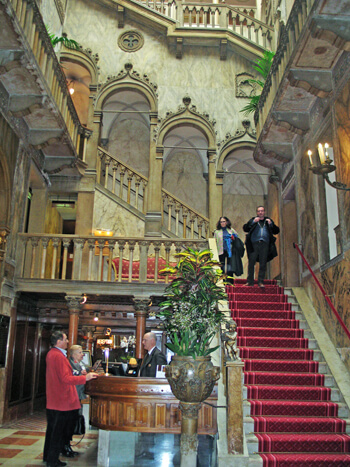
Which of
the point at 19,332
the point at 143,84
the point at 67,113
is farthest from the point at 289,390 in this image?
the point at 143,84

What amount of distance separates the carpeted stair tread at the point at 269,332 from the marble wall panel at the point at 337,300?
0.49 m

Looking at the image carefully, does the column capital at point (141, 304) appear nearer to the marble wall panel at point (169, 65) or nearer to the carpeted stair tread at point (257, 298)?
the carpeted stair tread at point (257, 298)

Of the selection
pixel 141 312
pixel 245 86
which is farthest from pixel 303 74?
pixel 245 86

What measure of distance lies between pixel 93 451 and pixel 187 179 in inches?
468

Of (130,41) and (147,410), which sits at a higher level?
(130,41)

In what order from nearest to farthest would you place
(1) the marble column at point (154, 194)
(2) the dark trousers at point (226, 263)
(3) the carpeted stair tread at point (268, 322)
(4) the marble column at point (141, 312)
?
(3) the carpeted stair tread at point (268, 322) < (2) the dark trousers at point (226, 263) < (4) the marble column at point (141, 312) < (1) the marble column at point (154, 194)

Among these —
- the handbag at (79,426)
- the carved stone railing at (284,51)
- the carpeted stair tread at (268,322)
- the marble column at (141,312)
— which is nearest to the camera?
the handbag at (79,426)

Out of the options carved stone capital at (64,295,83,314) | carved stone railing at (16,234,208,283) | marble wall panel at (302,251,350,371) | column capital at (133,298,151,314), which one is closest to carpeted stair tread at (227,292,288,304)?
marble wall panel at (302,251,350,371)

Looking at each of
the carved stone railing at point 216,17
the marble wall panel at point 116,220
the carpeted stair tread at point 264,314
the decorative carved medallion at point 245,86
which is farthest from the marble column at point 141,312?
the carved stone railing at point 216,17

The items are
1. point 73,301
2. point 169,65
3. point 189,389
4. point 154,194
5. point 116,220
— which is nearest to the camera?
point 189,389

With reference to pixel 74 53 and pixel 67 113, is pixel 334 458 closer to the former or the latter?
pixel 67 113

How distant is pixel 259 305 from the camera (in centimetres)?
839

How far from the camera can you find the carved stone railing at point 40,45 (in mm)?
7531

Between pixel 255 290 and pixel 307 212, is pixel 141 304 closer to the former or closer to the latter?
pixel 255 290
